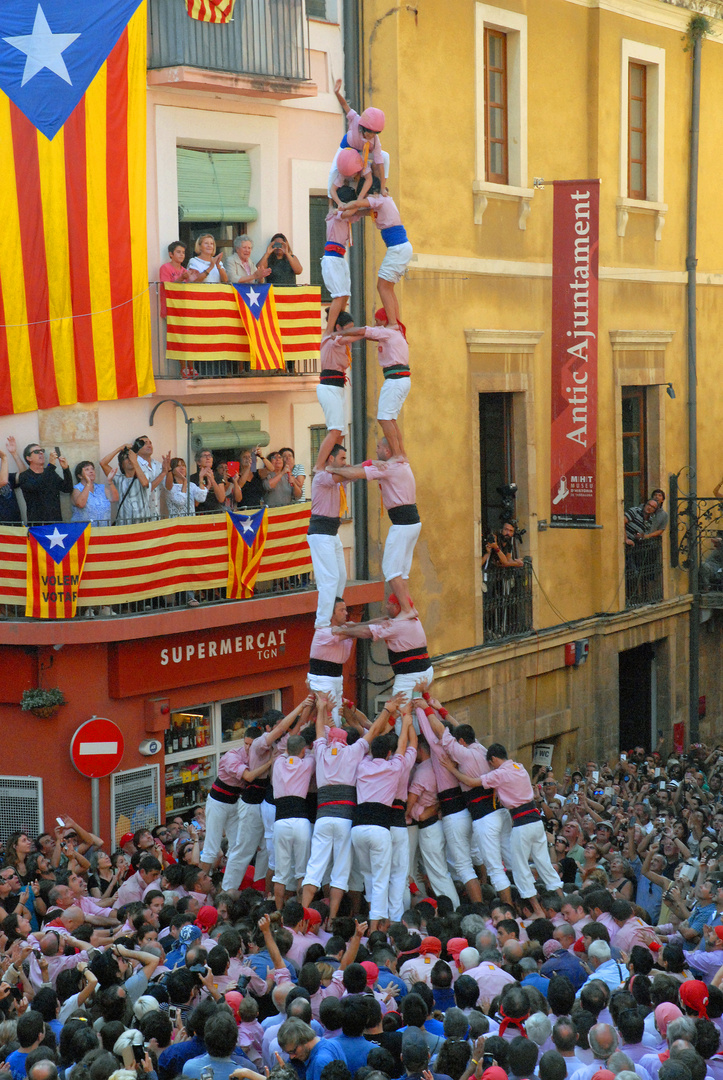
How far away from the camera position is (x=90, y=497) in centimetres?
1631

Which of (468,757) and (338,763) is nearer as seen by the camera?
(338,763)

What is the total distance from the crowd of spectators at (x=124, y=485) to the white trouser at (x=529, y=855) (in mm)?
5929

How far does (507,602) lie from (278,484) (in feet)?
16.2

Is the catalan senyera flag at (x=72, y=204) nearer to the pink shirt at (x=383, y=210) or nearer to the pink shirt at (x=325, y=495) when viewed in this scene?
the pink shirt at (x=325, y=495)

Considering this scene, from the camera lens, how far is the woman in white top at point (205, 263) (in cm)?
1727

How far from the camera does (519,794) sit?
12.9 meters

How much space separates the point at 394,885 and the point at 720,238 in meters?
17.7

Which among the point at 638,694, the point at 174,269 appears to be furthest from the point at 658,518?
the point at 174,269

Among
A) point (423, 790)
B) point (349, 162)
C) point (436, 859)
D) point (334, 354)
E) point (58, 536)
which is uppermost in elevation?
point (349, 162)

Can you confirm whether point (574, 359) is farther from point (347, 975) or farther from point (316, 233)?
point (347, 975)

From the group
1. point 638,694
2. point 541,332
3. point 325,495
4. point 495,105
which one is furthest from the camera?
point 638,694

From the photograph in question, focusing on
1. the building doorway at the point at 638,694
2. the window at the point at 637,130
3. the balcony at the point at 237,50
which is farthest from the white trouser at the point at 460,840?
the window at the point at 637,130

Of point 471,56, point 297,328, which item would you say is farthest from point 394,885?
point 471,56

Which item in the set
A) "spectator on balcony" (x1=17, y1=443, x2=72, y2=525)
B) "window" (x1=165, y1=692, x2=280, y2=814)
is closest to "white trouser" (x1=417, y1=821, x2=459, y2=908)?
"window" (x1=165, y1=692, x2=280, y2=814)
